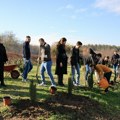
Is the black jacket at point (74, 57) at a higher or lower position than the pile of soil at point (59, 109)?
higher

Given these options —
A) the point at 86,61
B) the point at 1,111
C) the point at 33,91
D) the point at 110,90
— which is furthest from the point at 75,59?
the point at 1,111

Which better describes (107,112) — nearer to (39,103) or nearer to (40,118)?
(39,103)

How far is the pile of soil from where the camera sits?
9.56 meters

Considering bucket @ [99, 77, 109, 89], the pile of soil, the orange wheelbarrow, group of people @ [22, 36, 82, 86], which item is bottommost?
the pile of soil

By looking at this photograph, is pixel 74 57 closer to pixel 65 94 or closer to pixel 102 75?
pixel 102 75

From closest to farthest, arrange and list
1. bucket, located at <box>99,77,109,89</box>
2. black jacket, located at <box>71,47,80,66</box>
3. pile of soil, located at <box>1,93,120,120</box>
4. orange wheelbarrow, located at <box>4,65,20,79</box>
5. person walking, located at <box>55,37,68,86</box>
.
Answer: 1. pile of soil, located at <box>1,93,120,120</box>
2. person walking, located at <box>55,37,68,86</box>
3. bucket, located at <box>99,77,109,89</box>
4. black jacket, located at <box>71,47,80,66</box>
5. orange wheelbarrow, located at <box>4,65,20,79</box>

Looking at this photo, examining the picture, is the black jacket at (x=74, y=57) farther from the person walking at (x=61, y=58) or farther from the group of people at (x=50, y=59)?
the person walking at (x=61, y=58)

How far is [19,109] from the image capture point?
9914 millimetres

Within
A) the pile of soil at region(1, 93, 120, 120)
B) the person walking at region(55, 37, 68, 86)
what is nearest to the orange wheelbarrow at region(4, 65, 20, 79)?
the person walking at region(55, 37, 68, 86)

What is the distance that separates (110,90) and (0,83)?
474 centimetres

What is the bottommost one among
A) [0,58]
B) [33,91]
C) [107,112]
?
[107,112]

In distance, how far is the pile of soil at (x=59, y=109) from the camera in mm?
9562

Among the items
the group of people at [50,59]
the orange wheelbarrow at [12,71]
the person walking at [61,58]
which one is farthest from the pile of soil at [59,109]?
the orange wheelbarrow at [12,71]

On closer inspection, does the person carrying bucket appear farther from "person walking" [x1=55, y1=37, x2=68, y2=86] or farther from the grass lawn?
"person walking" [x1=55, y1=37, x2=68, y2=86]
